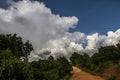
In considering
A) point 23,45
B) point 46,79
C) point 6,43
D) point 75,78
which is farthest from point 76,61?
point 46,79

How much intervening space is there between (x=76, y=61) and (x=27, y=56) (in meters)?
48.8

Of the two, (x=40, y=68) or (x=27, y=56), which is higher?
(x=27, y=56)

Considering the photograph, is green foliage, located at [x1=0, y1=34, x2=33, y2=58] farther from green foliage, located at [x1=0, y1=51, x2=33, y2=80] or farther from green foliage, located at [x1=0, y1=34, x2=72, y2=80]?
green foliage, located at [x1=0, y1=51, x2=33, y2=80]

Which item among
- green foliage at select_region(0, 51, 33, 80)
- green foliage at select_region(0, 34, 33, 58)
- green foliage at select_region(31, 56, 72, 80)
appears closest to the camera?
green foliage at select_region(0, 51, 33, 80)

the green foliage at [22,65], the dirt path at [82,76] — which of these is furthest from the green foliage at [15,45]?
the dirt path at [82,76]

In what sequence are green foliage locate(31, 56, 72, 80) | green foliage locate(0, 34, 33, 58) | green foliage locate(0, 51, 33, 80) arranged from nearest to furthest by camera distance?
green foliage locate(0, 51, 33, 80) → green foliage locate(31, 56, 72, 80) → green foliage locate(0, 34, 33, 58)

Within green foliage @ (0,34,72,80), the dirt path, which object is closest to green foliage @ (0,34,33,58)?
green foliage @ (0,34,72,80)

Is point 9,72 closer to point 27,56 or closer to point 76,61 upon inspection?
point 27,56

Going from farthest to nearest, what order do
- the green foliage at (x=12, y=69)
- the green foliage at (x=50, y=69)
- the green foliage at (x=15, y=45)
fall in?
1. the green foliage at (x=15, y=45)
2. the green foliage at (x=50, y=69)
3. the green foliage at (x=12, y=69)

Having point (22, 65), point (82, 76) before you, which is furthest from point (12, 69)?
point (82, 76)

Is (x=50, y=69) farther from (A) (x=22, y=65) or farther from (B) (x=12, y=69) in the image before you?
(B) (x=12, y=69)

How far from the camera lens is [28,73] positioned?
222 feet

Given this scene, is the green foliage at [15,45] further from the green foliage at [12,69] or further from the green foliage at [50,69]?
the green foliage at [12,69]

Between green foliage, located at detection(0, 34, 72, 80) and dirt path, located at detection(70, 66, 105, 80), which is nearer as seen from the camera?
green foliage, located at detection(0, 34, 72, 80)
